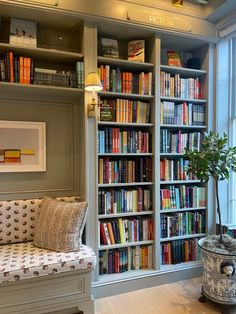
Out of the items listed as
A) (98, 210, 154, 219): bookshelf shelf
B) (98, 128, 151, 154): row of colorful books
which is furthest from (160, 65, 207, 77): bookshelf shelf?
(98, 210, 154, 219): bookshelf shelf

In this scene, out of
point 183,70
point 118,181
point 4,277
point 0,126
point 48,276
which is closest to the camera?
point 4,277

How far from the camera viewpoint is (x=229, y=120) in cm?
291

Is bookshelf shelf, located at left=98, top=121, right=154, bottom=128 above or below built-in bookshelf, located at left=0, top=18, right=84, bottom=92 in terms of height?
below

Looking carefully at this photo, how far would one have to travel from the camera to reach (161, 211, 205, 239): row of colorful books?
2.72 metres

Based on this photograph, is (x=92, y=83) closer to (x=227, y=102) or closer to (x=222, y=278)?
(x=227, y=102)

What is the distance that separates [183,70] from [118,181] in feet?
4.62

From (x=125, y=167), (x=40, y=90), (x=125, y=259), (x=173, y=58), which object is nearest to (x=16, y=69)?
(x=40, y=90)

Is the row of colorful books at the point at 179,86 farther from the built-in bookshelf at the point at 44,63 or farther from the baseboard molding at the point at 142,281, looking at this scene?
the baseboard molding at the point at 142,281

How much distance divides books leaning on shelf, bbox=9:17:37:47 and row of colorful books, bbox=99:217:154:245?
179cm

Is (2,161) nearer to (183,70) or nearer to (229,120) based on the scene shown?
(183,70)

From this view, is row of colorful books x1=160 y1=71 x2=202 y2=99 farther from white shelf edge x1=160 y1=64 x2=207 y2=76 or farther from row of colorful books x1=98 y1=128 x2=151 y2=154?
row of colorful books x1=98 y1=128 x2=151 y2=154

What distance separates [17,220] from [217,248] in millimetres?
1799

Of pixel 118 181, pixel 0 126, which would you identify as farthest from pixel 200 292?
pixel 0 126

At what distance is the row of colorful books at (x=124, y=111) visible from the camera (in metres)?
2.49
